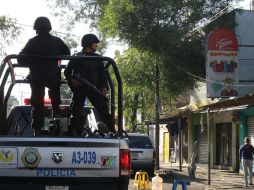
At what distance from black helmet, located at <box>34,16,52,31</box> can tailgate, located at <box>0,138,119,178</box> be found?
165 cm

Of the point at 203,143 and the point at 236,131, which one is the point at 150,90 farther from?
the point at 203,143

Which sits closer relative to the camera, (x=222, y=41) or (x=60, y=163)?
(x=60, y=163)

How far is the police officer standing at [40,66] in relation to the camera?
6.75 metres

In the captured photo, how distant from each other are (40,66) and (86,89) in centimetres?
67

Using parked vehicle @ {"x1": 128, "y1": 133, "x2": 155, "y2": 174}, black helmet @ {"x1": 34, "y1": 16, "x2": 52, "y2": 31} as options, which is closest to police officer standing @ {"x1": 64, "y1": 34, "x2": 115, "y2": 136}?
black helmet @ {"x1": 34, "y1": 16, "x2": 52, "y2": 31}

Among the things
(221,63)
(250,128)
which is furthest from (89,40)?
(250,128)

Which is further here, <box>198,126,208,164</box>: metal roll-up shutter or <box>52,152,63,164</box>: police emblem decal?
<box>198,126,208,164</box>: metal roll-up shutter

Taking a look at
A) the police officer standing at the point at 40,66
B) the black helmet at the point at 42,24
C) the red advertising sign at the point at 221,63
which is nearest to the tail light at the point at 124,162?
the police officer standing at the point at 40,66

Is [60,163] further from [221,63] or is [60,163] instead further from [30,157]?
[221,63]

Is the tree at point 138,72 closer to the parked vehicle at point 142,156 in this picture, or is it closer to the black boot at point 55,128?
the parked vehicle at point 142,156

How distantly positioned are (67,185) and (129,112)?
2915 cm

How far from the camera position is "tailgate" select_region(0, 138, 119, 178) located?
5.84 m

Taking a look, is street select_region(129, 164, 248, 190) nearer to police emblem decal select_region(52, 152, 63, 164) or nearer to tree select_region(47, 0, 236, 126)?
tree select_region(47, 0, 236, 126)

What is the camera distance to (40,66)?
675cm
